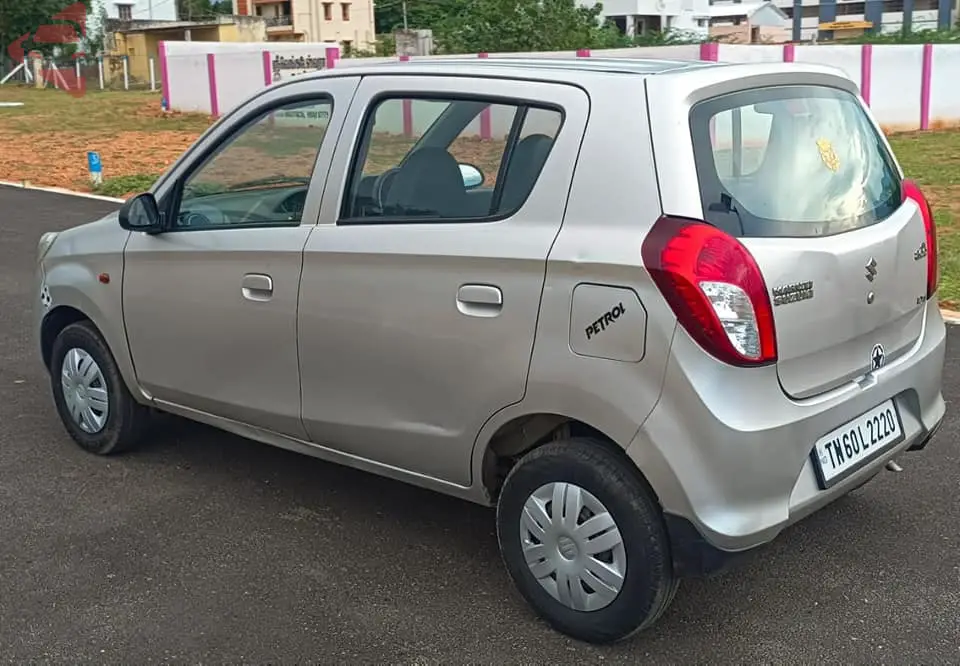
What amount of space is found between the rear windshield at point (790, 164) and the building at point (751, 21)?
60.3m

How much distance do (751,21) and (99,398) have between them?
7836 centimetres

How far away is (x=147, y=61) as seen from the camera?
202 feet

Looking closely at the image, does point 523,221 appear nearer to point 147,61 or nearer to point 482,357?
point 482,357

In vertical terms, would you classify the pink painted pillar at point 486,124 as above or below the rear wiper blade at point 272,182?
above

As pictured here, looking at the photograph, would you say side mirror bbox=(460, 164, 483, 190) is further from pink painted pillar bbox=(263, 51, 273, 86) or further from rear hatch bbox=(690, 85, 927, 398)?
pink painted pillar bbox=(263, 51, 273, 86)

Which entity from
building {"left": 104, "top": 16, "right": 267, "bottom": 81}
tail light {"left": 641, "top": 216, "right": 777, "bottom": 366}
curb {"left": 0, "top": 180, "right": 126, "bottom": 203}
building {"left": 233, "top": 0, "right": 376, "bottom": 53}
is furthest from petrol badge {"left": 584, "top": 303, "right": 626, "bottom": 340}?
building {"left": 233, "top": 0, "right": 376, "bottom": 53}

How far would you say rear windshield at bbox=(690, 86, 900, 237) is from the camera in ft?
10.3

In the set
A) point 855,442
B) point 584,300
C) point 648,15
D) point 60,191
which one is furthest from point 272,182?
point 648,15

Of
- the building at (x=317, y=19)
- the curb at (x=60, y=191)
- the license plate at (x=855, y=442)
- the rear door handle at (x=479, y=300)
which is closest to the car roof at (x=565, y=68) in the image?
the rear door handle at (x=479, y=300)

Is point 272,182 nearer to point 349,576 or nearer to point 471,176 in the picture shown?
point 471,176

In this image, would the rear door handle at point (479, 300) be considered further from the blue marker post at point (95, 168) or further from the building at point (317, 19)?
the building at point (317, 19)

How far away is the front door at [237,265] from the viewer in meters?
4.00

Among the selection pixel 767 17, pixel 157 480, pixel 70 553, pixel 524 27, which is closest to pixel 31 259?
pixel 157 480

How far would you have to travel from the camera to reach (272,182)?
4301 mm
